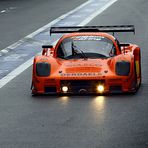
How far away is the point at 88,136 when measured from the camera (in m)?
13.1

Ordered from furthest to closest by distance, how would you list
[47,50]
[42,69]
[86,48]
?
1. [47,50]
2. [86,48]
3. [42,69]

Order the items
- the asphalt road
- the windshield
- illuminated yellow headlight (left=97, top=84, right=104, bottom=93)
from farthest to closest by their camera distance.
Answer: the windshield < illuminated yellow headlight (left=97, top=84, right=104, bottom=93) < the asphalt road

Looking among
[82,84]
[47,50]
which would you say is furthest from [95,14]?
[82,84]

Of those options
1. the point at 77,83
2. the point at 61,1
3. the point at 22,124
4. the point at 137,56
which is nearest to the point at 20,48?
the point at 137,56

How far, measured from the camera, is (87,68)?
17359mm

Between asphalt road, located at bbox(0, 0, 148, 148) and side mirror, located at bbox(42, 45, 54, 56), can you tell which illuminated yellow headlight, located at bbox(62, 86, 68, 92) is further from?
side mirror, located at bbox(42, 45, 54, 56)

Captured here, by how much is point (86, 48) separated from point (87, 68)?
52.9 inches

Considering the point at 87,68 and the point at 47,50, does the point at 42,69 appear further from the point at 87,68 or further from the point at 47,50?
the point at 47,50

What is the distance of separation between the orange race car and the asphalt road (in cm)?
21

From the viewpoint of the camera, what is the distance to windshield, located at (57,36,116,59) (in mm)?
18469

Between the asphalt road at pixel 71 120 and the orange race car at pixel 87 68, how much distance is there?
209 millimetres

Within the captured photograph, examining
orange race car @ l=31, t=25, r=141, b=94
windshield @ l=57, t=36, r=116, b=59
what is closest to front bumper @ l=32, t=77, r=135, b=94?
orange race car @ l=31, t=25, r=141, b=94

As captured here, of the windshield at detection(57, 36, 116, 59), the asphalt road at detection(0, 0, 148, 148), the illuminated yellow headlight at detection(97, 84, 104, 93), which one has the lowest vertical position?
the asphalt road at detection(0, 0, 148, 148)

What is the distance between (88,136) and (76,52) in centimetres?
556
